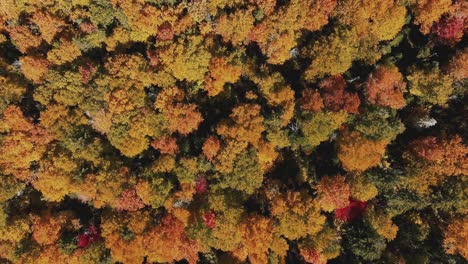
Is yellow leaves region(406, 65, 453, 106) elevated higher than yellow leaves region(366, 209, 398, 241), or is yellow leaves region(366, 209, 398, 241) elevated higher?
yellow leaves region(406, 65, 453, 106)

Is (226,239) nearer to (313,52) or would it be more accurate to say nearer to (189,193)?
(189,193)

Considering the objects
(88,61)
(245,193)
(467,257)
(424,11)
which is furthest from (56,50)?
(467,257)

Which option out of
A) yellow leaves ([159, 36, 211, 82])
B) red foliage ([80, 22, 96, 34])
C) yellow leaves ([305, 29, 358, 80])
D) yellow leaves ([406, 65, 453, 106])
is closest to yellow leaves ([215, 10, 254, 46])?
yellow leaves ([159, 36, 211, 82])

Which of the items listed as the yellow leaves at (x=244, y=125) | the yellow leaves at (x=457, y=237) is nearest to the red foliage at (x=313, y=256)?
the yellow leaves at (x=244, y=125)

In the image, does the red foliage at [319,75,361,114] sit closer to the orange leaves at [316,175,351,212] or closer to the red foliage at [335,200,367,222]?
the orange leaves at [316,175,351,212]

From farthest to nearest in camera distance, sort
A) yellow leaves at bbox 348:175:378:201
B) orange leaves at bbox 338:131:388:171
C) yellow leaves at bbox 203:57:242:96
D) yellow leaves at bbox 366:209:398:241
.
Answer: yellow leaves at bbox 203:57:242:96
yellow leaves at bbox 366:209:398:241
yellow leaves at bbox 348:175:378:201
orange leaves at bbox 338:131:388:171

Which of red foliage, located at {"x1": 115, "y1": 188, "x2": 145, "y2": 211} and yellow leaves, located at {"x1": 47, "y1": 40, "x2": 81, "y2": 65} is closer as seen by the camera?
red foliage, located at {"x1": 115, "y1": 188, "x2": 145, "y2": 211}
